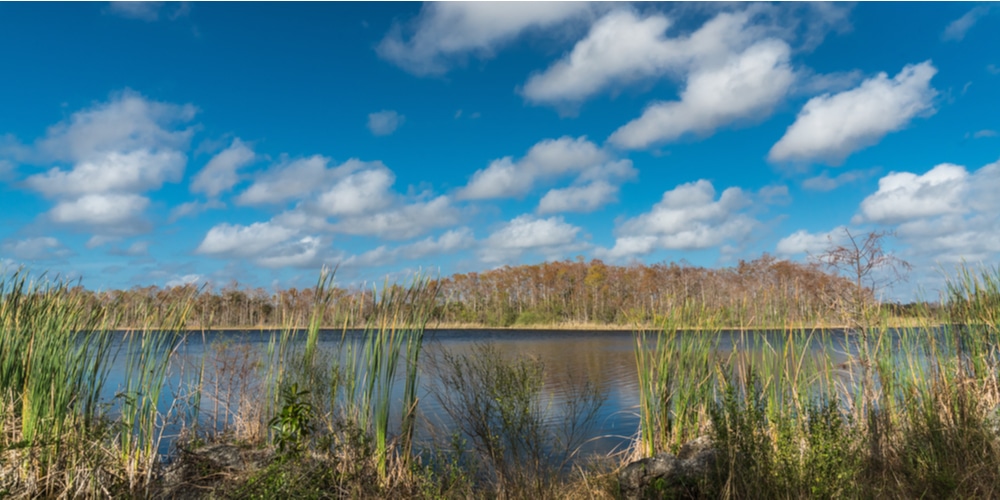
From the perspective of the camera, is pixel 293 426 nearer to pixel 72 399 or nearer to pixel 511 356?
pixel 72 399

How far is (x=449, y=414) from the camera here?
608 cm

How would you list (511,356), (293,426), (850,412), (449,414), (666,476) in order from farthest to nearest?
(511,356) < (850,412) < (449,414) < (666,476) < (293,426)

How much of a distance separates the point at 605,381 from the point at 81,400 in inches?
599

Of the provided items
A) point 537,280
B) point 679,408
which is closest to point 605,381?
point 679,408

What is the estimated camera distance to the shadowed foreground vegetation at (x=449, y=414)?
4.93 metres

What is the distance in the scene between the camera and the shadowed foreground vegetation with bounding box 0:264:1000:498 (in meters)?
4.93

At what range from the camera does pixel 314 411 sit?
19.6ft

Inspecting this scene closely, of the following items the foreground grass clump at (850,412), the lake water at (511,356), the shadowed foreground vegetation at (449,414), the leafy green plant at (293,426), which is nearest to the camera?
the foreground grass clump at (850,412)

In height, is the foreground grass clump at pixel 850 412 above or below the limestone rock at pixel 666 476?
above

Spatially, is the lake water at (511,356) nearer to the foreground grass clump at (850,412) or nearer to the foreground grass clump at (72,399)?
the foreground grass clump at (850,412)

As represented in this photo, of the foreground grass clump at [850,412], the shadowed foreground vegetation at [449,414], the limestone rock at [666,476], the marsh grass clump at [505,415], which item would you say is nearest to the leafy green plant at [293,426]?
the shadowed foreground vegetation at [449,414]

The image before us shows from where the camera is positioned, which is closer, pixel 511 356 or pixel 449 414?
pixel 449 414

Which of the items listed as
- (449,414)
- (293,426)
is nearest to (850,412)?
(449,414)

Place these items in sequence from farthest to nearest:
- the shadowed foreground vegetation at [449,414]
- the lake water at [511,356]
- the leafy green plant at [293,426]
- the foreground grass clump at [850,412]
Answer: the lake water at [511,356], the leafy green plant at [293,426], the shadowed foreground vegetation at [449,414], the foreground grass clump at [850,412]
